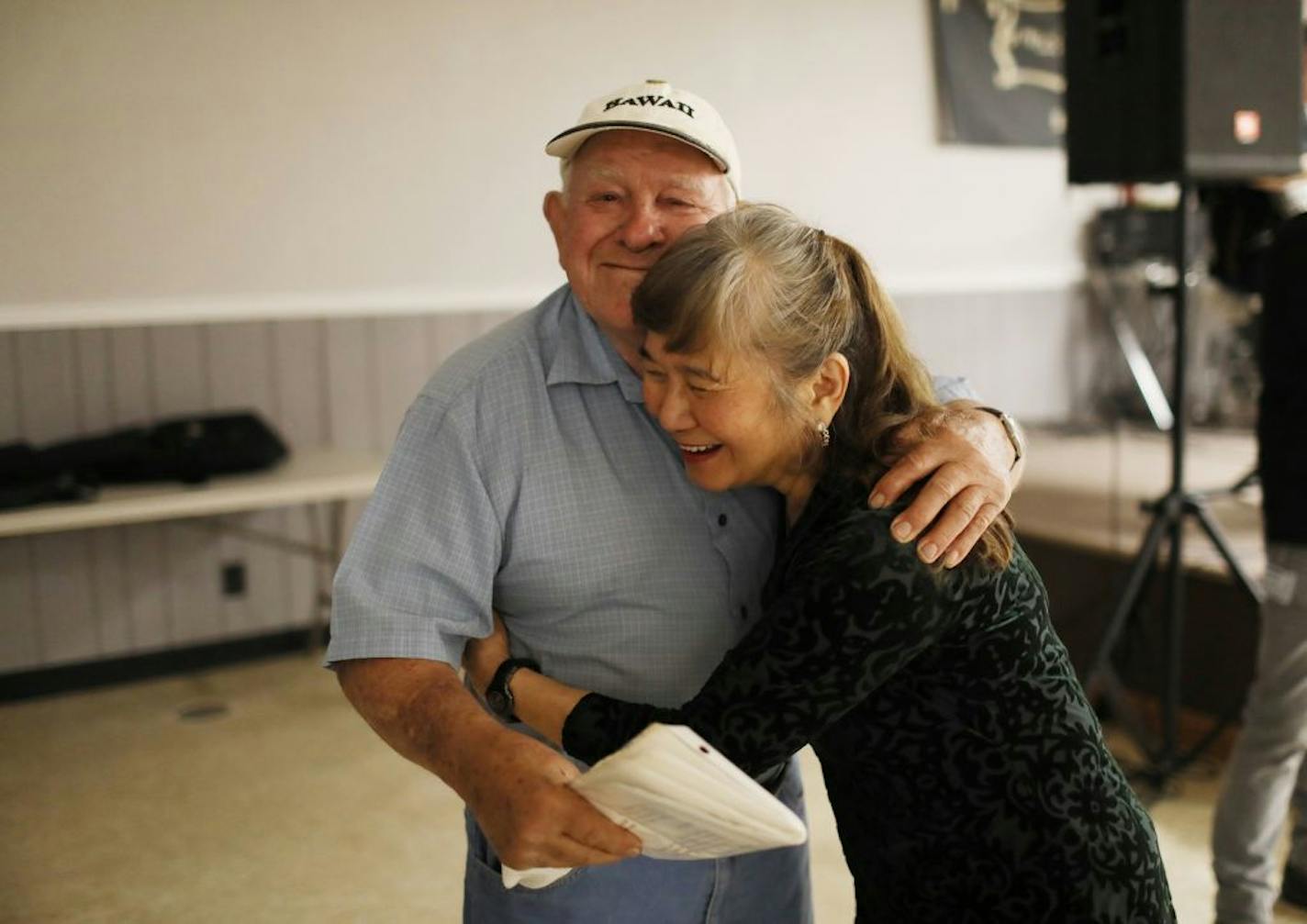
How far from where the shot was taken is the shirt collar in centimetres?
132

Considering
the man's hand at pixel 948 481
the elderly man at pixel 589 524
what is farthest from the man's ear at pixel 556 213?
the man's hand at pixel 948 481

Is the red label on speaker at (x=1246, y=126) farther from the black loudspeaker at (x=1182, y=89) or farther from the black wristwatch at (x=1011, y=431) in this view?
the black wristwatch at (x=1011, y=431)

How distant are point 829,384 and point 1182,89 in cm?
214

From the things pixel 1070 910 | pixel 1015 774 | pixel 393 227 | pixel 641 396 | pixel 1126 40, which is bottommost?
pixel 1070 910

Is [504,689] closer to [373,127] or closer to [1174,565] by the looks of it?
[1174,565]

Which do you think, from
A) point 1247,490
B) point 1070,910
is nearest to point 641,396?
point 1070,910

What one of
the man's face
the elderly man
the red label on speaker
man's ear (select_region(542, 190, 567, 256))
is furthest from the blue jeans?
the red label on speaker

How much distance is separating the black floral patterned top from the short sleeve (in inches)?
6.4

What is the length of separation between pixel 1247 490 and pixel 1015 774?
4140 mm

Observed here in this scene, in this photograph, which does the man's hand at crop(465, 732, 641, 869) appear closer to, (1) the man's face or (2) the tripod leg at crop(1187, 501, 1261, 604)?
(1) the man's face

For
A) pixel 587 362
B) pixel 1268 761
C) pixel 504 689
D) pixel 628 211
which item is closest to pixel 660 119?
pixel 628 211

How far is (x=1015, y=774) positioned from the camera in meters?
1.12

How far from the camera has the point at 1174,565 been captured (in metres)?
3.08

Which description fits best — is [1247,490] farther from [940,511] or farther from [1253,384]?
[940,511]
